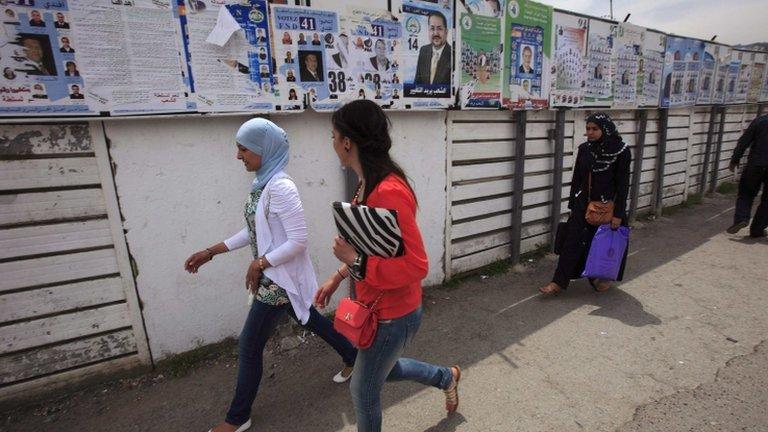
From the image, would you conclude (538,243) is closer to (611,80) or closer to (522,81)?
Answer: (522,81)

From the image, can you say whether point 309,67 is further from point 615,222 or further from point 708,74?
point 708,74

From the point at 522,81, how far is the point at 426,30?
60.9 inches

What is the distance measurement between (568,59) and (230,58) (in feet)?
14.2

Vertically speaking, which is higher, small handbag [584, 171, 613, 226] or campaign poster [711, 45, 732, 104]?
campaign poster [711, 45, 732, 104]

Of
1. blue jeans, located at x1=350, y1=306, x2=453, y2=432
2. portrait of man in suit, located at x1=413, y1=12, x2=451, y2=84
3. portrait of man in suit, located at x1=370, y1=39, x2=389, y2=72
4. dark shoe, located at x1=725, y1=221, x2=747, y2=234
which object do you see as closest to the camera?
blue jeans, located at x1=350, y1=306, x2=453, y2=432

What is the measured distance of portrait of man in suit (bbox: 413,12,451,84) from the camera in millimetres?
3957

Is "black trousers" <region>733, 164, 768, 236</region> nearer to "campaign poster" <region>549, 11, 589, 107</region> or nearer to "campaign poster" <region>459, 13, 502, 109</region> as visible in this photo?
"campaign poster" <region>549, 11, 589, 107</region>

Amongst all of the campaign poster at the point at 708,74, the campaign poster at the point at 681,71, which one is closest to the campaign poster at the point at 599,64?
the campaign poster at the point at 681,71

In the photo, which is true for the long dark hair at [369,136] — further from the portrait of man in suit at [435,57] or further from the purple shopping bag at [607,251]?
the purple shopping bag at [607,251]

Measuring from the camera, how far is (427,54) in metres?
3.98

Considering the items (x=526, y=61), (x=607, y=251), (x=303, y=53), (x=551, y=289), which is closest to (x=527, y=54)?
(x=526, y=61)

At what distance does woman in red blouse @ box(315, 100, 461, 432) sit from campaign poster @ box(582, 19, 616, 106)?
4.87m

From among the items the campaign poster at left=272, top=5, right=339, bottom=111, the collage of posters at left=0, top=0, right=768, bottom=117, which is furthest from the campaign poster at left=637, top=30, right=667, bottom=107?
the campaign poster at left=272, top=5, right=339, bottom=111

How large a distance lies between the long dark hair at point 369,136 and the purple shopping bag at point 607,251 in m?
Result: 3.26
